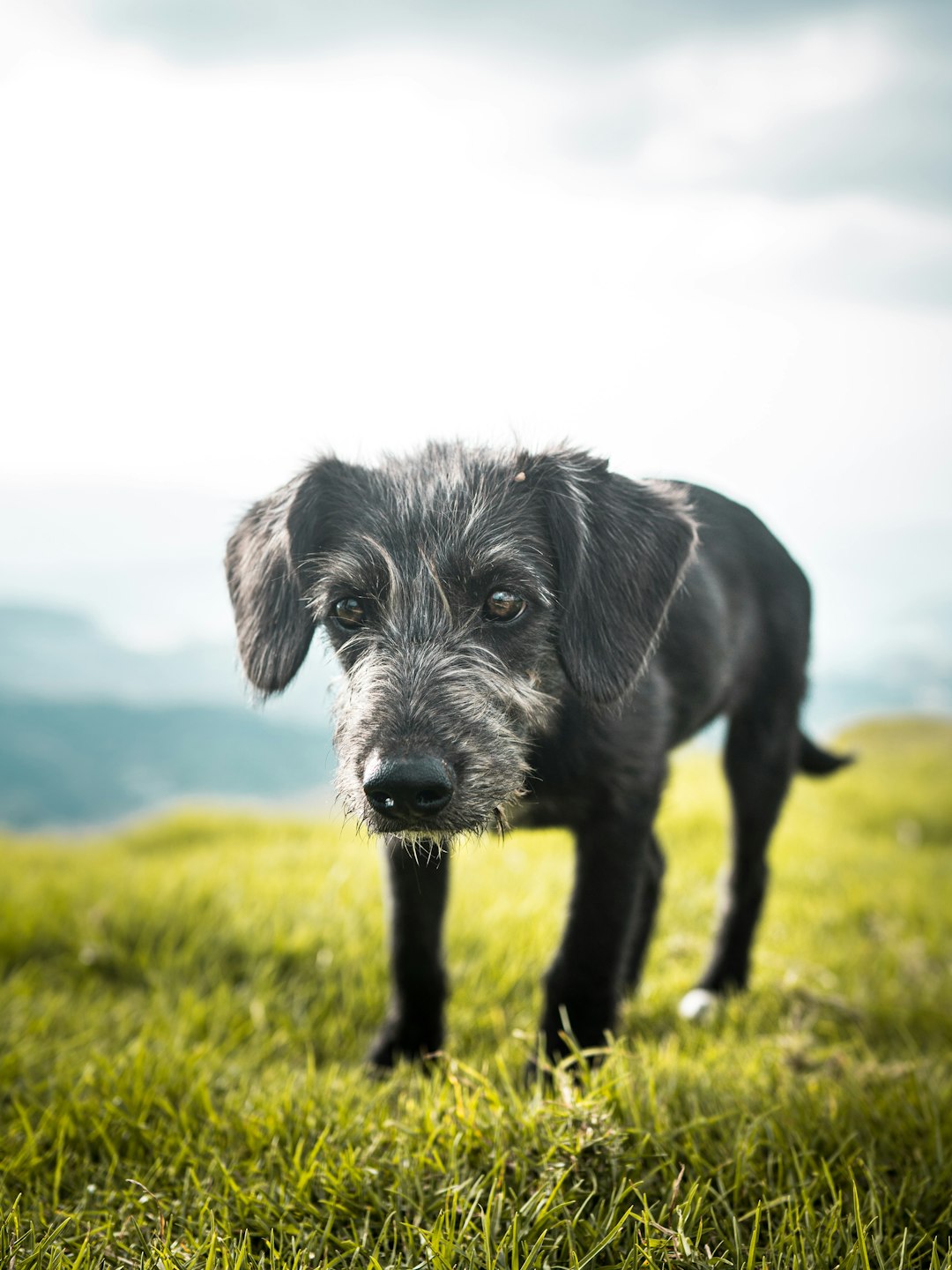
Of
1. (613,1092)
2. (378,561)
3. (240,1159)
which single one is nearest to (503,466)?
(378,561)

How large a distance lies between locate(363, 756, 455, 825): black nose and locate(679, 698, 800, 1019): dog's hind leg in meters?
2.48

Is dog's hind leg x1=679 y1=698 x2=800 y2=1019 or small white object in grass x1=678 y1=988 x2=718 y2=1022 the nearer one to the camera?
small white object in grass x1=678 y1=988 x2=718 y2=1022

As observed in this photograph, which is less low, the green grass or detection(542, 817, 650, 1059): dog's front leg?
detection(542, 817, 650, 1059): dog's front leg

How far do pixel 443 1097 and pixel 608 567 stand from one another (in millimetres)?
1691

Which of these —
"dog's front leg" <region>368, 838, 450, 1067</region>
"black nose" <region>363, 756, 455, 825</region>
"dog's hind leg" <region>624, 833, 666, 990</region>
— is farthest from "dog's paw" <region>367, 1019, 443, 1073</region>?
"black nose" <region>363, 756, 455, 825</region>

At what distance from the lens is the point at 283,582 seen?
328cm

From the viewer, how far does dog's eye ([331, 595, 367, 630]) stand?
3184 millimetres

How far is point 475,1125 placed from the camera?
2.73 meters

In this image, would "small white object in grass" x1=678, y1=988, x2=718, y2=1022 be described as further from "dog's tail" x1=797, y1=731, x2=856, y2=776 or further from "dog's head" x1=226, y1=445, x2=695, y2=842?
"dog's head" x1=226, y1=445, x2=695, y2=842

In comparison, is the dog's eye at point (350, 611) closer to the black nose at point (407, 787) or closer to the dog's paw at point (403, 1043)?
the black nose at point (407, 787)

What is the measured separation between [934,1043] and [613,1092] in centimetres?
215

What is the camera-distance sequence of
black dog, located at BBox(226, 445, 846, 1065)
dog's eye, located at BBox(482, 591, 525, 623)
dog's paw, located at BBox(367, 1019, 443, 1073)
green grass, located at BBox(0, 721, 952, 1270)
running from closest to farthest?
green grass, located at BBox(0, 721, 952, 1270)
black dog, located at BBox(226, 445, 846, 1065)
dog's eye, located at BBox(482, 591, 525, 623)
dog's paw, located at BBox(367, 1019, 443, 1073)

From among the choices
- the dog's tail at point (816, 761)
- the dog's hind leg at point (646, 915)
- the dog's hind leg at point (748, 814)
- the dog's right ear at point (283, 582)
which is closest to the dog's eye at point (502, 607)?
the dog's right ear at point (283, 582)

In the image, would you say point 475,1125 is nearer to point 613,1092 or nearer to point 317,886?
point 613,1092
